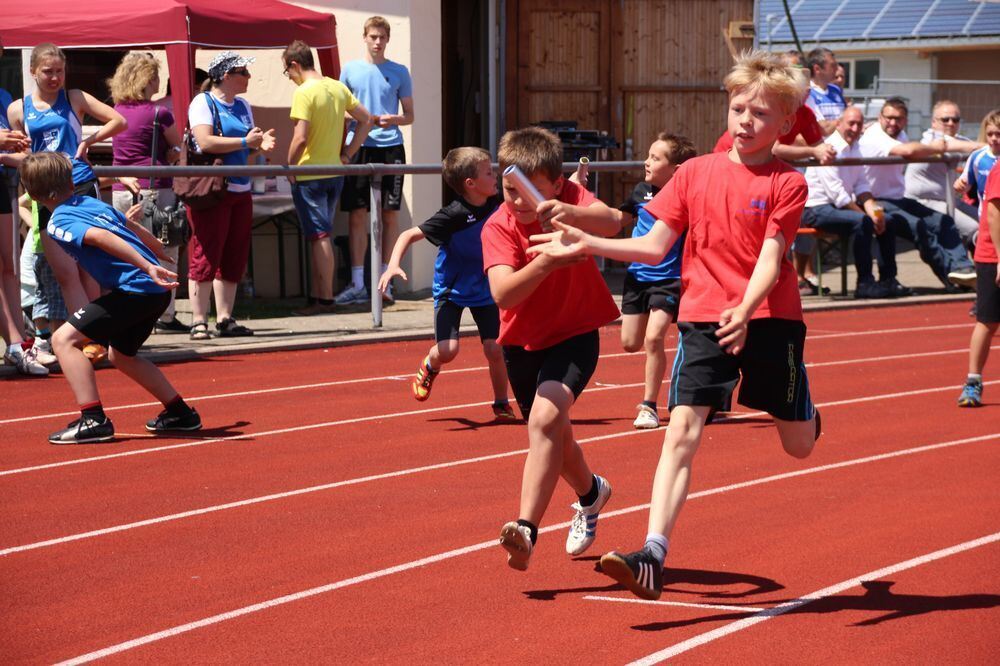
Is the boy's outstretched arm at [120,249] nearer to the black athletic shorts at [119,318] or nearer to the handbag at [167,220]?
the black athletic shorts at [119,318]

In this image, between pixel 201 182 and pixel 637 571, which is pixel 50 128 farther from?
pixel 637 571

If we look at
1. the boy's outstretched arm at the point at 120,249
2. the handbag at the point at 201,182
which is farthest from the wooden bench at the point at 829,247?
the boy's outstretched arm at the point at 120,249

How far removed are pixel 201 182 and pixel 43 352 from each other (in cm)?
211

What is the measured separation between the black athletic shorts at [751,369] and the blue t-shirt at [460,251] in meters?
3.76

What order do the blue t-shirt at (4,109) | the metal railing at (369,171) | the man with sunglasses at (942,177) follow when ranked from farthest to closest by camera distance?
the man with sunglasses at (942,177) < the metal railing at (369,171) < the blue t-shirt at (4,109)

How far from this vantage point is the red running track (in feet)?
18.2

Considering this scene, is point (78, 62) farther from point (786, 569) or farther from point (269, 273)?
point (786, 569)

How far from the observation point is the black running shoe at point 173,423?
31.4ft

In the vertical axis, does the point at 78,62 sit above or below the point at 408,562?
above

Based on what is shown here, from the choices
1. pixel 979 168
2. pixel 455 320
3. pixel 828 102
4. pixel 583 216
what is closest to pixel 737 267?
pixel 583 216

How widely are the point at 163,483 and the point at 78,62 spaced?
12.1 meters

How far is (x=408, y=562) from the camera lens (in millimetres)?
6578

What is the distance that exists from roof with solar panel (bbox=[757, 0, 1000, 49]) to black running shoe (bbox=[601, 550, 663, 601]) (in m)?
31.8

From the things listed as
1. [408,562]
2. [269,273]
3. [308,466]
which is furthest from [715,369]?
[269,273]
